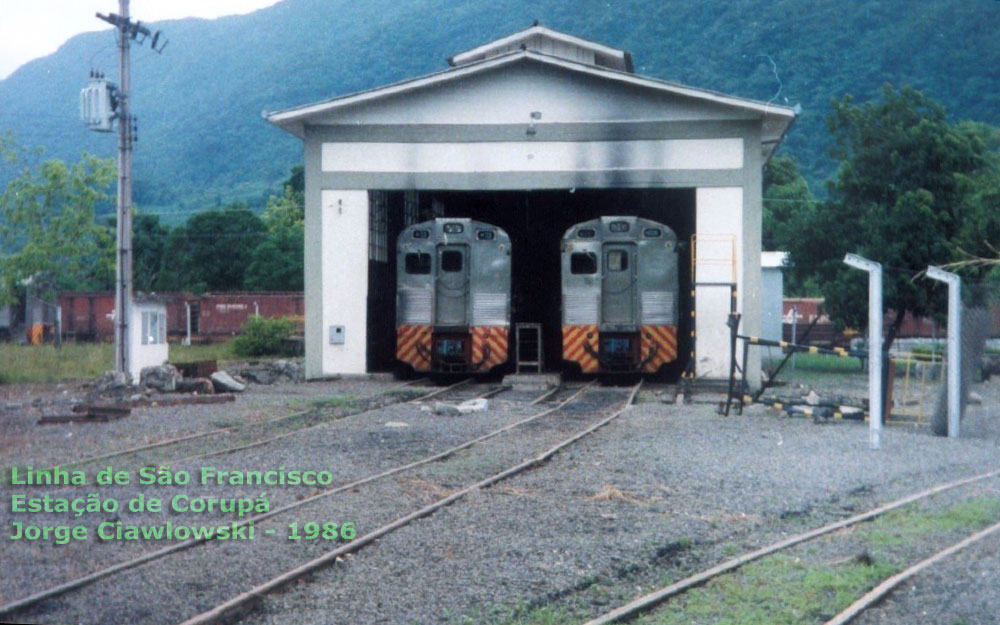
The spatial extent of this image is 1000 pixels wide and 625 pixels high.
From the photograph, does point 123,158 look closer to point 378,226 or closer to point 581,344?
point 378,226

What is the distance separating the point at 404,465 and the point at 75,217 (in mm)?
21364

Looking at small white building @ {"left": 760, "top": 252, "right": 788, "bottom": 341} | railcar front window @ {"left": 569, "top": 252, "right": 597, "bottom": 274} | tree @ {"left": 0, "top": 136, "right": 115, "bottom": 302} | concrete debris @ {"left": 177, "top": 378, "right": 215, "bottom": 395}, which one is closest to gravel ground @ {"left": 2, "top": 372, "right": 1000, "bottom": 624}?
concrete debris @ {"left": 177, "top": 378, "right": 215, "bottom": 395}

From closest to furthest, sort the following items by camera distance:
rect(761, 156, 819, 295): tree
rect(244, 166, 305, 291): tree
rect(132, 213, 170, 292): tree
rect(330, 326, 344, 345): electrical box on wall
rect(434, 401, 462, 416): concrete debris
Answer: rect(434, 401, 462, 416): concrete debris < rect(330, 326, 344, 345): electrical box on wall < rect(761, 156, 819, 295): tree < rect(244, 166, 305, 291): tree < rect(132, 213, 170, 292): tree

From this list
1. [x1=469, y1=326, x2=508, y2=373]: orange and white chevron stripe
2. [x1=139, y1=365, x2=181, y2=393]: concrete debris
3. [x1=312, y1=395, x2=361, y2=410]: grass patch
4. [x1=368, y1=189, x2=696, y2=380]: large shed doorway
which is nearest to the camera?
[x1=312, y1=395, x2=361, y2=410]: grass patch

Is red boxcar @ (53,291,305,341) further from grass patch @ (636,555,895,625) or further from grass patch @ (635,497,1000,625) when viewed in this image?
grass patch @ (636,555,895,625)

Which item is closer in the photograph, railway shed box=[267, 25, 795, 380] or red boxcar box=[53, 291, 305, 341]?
railway shed box=[267, 25, 795, 380]

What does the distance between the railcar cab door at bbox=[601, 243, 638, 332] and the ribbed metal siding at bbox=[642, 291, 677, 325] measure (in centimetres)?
24

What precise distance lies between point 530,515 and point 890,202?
62.6 ft

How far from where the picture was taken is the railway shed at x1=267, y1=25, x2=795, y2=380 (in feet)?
65.7

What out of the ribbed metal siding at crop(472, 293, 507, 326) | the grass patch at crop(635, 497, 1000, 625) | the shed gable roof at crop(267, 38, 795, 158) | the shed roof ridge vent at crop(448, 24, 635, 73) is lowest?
the grass patch at crop(635, 497, 1000, 625)

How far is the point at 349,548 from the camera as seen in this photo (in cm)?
646

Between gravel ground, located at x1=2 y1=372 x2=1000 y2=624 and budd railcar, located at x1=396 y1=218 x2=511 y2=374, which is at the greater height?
budd railcar, located at x1=396 y1=218 x2=511 y2=374

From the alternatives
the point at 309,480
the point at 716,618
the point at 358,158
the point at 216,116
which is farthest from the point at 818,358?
the point at 716,618

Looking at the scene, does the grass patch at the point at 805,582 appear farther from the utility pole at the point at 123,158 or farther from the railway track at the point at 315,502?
the utility pole at the point at 123,158
